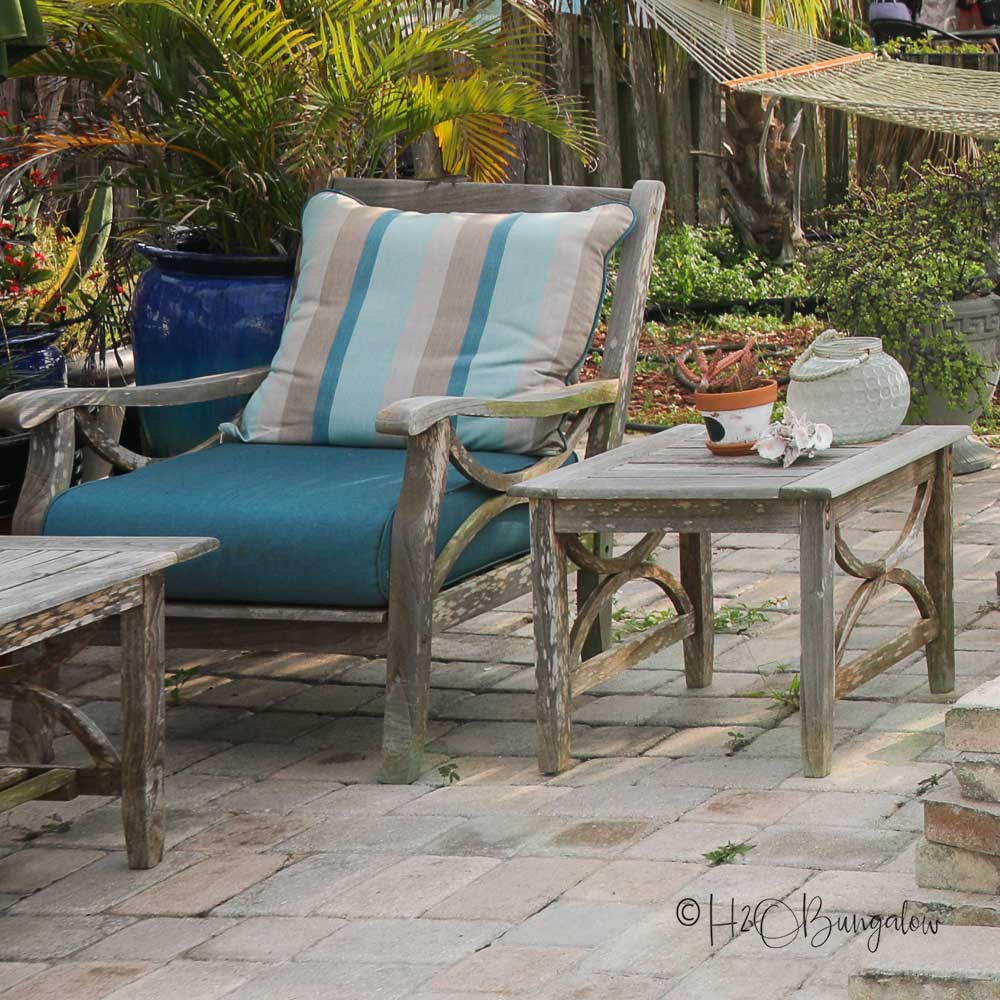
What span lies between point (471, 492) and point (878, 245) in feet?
9.06

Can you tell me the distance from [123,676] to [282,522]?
1.68ft

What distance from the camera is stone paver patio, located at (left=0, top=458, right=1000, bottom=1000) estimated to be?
2301mm

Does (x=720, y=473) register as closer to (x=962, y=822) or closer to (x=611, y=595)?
(x=611, y=595)

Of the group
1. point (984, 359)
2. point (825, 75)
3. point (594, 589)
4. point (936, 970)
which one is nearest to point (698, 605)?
point (594, 589)

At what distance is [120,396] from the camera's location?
3602mm

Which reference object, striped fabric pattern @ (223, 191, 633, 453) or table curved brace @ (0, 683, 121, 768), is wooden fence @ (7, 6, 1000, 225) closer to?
striped fabric pattern @ (223, 191, 633, 453)

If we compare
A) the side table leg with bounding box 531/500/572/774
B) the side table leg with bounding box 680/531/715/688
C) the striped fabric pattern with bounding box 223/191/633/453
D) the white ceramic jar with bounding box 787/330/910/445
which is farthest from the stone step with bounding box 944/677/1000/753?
the striped fabric pattern with bounding box 223/191/633/453

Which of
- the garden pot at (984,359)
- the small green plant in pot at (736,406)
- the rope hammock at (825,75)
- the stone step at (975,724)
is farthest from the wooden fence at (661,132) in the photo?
the stone step at (975,724)

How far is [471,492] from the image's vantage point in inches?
132

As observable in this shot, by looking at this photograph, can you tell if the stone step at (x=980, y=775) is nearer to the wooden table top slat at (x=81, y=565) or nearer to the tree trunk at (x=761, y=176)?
the wooden table top slat at (x=81, y=565)

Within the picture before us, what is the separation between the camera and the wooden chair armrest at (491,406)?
3.08m

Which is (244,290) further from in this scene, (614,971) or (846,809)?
(614,971)

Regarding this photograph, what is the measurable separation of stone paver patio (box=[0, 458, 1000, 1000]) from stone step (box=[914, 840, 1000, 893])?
0.05 meters

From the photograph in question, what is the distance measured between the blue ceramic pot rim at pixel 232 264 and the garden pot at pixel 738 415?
1.40 metres
